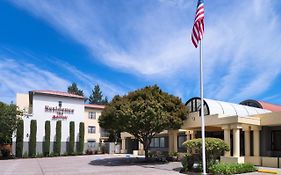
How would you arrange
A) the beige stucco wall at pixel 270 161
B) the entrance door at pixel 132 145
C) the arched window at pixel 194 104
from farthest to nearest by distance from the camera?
the entrance door at pixel 132 145 → the arched window at pixel 194 104 → the beige stucco wall at pixel 270 161

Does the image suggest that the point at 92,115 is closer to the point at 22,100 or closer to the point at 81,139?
the point at 81,139

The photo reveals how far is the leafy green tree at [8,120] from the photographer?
1570 inches

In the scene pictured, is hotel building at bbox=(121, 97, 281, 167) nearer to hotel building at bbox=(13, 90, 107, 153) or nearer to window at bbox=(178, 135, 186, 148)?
window at bbox=(178, 135, 186, 148)

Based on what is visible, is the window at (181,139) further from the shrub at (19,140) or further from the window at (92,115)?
the window at (92,115)

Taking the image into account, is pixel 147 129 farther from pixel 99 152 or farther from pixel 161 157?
pixel 99 152

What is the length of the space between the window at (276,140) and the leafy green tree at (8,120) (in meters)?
31.2

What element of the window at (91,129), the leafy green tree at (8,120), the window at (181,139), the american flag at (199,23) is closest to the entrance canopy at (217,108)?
the window at (181,139)

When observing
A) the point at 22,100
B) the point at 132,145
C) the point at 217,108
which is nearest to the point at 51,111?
the point at 22,100

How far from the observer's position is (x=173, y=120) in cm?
2748

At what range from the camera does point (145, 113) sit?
25.7 m

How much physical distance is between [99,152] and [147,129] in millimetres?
25096

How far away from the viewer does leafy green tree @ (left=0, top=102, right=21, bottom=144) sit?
3988 centimetres

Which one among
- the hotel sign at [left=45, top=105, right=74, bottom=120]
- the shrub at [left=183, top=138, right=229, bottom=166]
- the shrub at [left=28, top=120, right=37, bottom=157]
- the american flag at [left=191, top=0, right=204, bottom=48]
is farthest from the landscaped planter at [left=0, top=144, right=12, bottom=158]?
the american flag at [left=191, top=0, right=204, bottom=48]

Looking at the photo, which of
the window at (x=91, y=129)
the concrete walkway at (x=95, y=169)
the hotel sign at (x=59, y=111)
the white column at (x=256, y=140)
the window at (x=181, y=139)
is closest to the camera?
the concrete walkway at (x=95, y=169)
